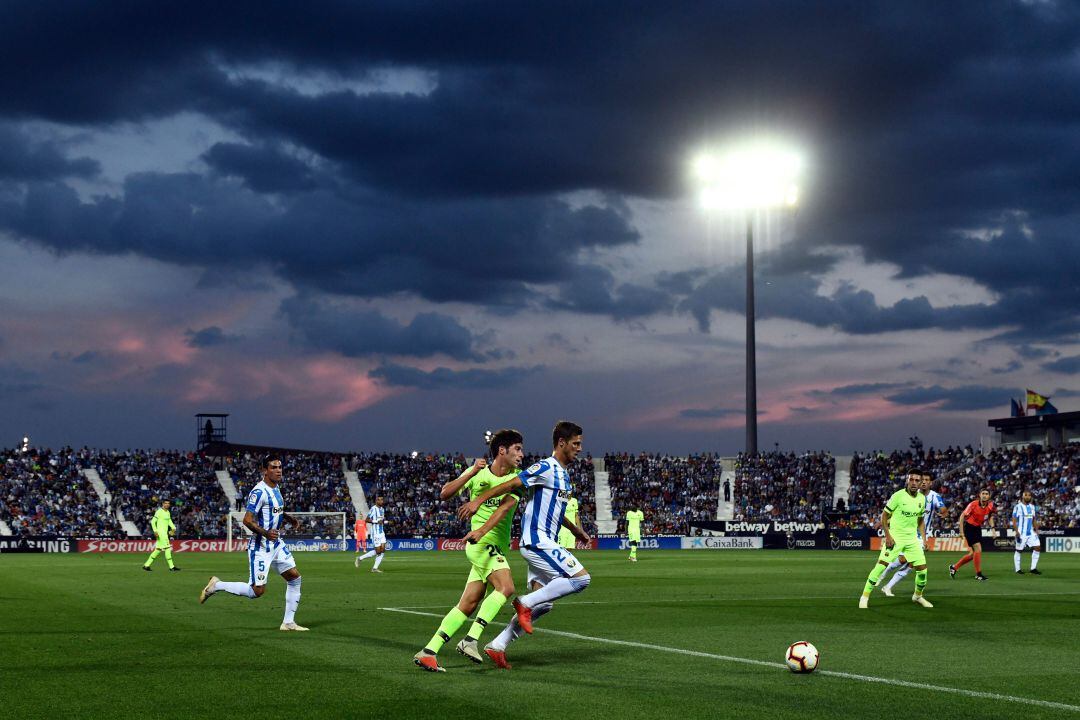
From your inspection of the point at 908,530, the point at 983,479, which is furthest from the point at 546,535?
the point at 983,479

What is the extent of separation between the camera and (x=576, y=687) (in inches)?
409

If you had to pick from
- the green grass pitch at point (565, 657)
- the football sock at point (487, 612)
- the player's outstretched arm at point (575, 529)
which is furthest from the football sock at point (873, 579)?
the football sock at point (487, 612)

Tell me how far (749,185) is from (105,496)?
40.1m

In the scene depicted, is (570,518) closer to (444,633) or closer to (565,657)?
(565,657)

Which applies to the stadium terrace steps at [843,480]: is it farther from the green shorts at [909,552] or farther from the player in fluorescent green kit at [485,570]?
the player in fluorescent green kit at [485,570]

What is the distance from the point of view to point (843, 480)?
249 feet

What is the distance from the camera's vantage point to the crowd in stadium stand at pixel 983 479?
62.0 m

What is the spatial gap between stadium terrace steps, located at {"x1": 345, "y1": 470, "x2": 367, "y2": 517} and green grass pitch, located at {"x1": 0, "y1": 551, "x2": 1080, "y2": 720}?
4678 cm

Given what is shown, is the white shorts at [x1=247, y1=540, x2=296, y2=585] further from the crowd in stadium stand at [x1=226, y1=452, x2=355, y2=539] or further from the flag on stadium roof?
the flag on stadium roof

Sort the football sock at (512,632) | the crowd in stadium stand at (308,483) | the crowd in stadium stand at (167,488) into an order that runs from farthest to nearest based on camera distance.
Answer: the crowd in stadium stand at (308,483), the crowd in stadium stand at (167,488), the football sock at (512,632)

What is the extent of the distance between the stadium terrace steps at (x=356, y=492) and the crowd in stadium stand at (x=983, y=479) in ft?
96.5

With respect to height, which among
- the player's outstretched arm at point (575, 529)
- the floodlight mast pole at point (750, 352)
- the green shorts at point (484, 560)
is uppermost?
the floodlight mast pole at point (750, 352)

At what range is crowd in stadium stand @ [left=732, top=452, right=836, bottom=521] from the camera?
71.6 m

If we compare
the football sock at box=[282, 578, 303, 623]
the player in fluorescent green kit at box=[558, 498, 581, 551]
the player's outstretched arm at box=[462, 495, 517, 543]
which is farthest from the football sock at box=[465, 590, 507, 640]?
the player in fluorescent green kit at box=[558, 498, 581, 551]
